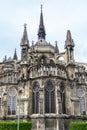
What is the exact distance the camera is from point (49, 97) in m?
36.2

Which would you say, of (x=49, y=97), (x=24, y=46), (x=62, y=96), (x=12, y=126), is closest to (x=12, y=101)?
(x=49, y=97)

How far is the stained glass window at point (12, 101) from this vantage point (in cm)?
3969

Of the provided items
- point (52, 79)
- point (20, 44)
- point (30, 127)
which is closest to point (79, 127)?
point (30, 127)

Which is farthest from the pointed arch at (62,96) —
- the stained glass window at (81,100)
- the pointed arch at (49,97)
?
the stained glass window at (81,100)

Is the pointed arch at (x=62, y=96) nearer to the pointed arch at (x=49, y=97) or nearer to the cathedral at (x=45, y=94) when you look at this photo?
the cathedral at (x=45, y=94)

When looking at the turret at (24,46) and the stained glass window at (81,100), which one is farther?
the turret at (24,46)

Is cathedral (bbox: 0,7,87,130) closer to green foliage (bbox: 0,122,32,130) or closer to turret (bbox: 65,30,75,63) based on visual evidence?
turret (bbox: 65,30,75,63)

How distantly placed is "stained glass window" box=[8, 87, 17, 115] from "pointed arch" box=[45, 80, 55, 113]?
6.46 m

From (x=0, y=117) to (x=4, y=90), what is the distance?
440 centimetres

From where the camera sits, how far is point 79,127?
100.0 ft

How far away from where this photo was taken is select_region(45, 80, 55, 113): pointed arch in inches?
1407

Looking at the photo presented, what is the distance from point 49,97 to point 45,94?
0.73 meters

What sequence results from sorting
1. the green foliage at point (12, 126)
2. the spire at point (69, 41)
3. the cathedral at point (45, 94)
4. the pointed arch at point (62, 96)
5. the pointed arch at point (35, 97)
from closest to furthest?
1. the green foliage at point (12, 126)
2. the cathedral at point (45, 94)
3. the pointed arch at point (35, 97)
4. the pointed arch at point (62, 96)
5. the spire at point (69, 41)

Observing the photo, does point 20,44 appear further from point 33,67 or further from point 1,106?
point 1,106
